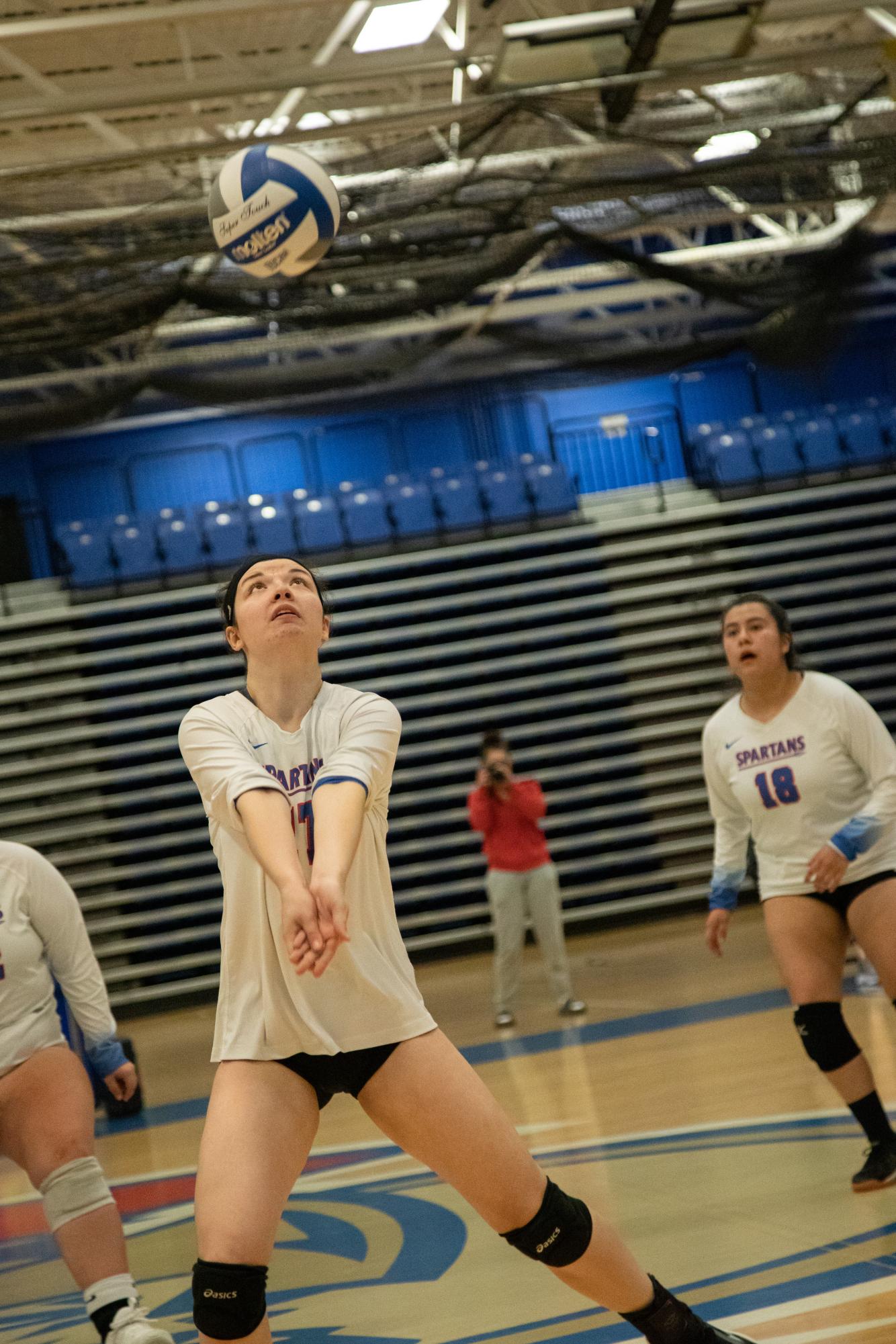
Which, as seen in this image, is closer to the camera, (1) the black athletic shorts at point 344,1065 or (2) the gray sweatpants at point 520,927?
(1) the black athletic shorts at point 344,1065

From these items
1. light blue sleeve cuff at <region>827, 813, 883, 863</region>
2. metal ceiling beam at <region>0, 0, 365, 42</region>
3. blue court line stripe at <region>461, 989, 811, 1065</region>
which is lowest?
blue court line stripe at <region>461, 989, 811, 1065</region>

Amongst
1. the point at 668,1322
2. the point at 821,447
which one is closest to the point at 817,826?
the point at 668,1322

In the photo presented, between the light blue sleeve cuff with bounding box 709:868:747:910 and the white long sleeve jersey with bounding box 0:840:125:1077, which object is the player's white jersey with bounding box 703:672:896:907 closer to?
the light blue sleeve cuff with bounding box 709:868:747:910

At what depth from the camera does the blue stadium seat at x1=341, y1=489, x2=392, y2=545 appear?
1319 centimetres

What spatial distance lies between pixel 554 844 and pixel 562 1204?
33.6 feet

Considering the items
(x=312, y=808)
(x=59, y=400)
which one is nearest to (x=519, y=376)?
(x=59, y=400)

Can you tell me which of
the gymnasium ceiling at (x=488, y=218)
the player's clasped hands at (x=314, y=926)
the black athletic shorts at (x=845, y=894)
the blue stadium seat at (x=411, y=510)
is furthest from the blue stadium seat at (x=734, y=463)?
the player's clasped hands at (x=314, y=926)

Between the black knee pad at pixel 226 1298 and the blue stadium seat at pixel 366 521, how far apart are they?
1133 cm

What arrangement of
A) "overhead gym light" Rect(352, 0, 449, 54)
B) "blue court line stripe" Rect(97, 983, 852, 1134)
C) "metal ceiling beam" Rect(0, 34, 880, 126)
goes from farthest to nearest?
"overhead gym light" Rect(352, 0, 449, 54) < "metal ceiling beam" Rect(0, 34, 880, 126) < "blue court line stripe" Rect(97, 983, 852, 1134)

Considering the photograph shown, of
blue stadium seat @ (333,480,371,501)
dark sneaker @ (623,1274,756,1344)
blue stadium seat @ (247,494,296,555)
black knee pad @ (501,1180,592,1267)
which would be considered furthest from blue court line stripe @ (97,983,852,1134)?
blue stadium seat @ (333,480,371,501)

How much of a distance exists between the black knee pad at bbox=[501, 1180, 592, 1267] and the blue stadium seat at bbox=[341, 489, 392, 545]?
36.7ft

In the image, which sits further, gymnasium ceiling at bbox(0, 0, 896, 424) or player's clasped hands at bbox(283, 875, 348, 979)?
gymnasium ceiling at bbox(0, 0, 896, 424)

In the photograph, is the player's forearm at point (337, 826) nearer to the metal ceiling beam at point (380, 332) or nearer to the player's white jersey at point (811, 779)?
the player's white jersey at point (811, 779)

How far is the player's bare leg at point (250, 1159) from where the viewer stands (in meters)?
2.05
